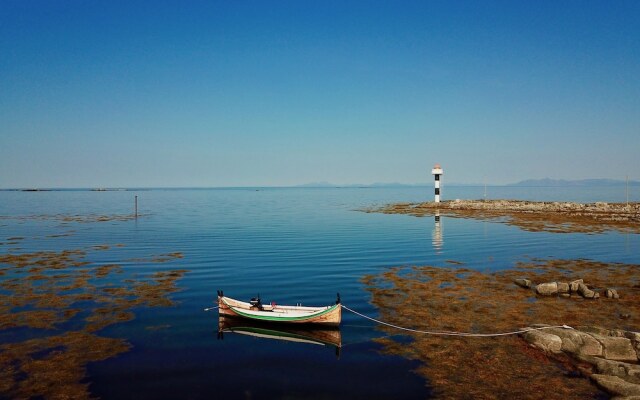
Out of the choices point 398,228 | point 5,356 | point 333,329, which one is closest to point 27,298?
point 5,356

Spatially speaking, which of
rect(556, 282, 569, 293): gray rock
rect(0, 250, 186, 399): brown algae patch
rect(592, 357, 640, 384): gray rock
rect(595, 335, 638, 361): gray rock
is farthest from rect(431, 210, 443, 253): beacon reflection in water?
rect(592, 357, 640, 384): gray rock

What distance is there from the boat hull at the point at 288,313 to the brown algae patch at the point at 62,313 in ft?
20.0

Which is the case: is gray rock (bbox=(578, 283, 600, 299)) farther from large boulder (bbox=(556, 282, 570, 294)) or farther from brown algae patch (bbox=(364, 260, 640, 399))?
large boulder (bbox=(556, 282, 570, 294))

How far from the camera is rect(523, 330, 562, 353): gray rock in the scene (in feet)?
66.3

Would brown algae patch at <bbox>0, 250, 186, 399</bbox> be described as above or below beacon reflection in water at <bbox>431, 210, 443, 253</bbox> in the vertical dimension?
below

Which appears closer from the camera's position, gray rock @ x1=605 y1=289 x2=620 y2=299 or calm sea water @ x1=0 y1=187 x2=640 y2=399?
calm sea water @ x1=0 y1=187 x2=640 y2=399

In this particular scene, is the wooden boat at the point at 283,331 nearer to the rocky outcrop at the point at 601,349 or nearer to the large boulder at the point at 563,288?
the rocky outcrop at the point at 601,349

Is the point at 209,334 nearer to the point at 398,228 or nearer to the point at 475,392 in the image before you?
the point at 475,392

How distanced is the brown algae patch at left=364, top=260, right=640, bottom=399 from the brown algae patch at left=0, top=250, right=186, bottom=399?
47.7ft

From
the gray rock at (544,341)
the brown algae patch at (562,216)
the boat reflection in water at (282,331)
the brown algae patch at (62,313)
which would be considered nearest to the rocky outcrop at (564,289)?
the gray rock at (544,341)

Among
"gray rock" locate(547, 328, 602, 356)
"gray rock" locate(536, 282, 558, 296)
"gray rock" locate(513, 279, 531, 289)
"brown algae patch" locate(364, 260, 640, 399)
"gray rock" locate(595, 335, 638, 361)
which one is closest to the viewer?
"brown algae patch" locate(364, 260, 640, 399)

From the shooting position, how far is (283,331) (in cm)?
2367

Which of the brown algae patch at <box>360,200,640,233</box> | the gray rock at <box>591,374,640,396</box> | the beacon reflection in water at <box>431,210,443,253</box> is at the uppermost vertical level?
the brown algae patch at <box>360,200,640,233</box>

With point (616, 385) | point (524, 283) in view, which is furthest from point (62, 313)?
point (524, 283)
